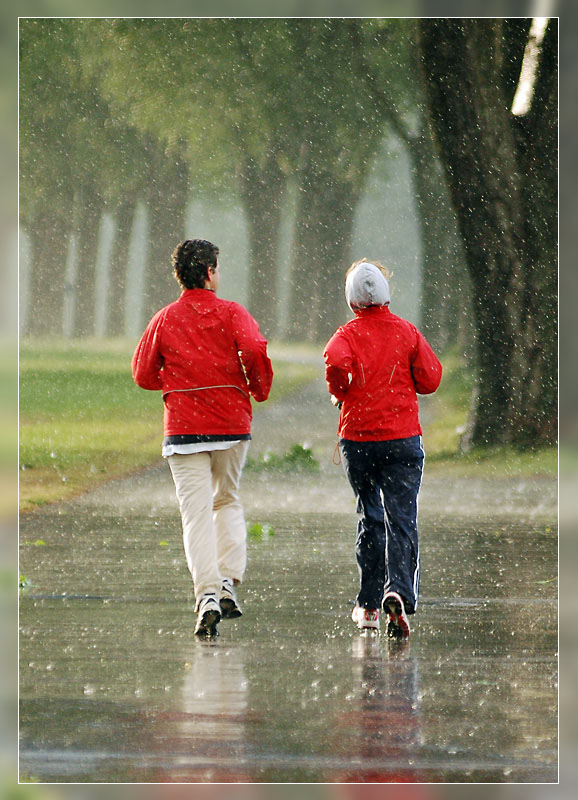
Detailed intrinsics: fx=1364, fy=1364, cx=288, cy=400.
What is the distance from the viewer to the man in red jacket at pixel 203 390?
6.45 m

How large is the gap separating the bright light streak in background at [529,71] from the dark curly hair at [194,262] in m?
7.77

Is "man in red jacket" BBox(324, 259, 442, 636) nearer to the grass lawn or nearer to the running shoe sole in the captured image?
the running shoe sole

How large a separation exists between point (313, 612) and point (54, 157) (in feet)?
53.2

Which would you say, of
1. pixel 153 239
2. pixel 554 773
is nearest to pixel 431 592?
pixel 554 773

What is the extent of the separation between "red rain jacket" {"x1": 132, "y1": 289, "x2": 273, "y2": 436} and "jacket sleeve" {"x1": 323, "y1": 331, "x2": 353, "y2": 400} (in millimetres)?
310

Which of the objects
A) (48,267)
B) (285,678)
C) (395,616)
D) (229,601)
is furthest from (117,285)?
(285,678)

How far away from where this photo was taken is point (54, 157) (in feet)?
72.1

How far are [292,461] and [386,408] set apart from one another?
32.7ft

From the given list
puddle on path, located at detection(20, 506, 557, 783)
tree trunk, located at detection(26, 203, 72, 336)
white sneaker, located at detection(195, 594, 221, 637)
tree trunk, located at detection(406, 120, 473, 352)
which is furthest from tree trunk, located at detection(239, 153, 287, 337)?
white sneaker, located at detection(195, 594, 221, 637)

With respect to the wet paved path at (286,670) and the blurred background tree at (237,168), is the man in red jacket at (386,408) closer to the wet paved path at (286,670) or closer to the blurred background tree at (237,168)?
the wet paved path at (286,670)

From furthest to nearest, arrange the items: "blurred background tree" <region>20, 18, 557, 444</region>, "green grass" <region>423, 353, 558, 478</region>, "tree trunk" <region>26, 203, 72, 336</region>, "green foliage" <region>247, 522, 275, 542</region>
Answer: "tree trunk" <region>26, 203, 72, 336</region> → "blurred background tree" <region>20, 18, 557, 444</region> → "green grass" <region>423, 353, 558, 478</region> → "green foliage" <region>247, 522, 275, 542</region>

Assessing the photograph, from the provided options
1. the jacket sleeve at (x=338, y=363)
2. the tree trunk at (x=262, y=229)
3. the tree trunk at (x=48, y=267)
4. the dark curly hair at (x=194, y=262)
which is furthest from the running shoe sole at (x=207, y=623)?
the tree trunk at (x=262, y=229)

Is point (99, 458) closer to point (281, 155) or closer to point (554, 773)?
point (281, 155)

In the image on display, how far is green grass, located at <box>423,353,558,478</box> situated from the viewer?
14305mm
